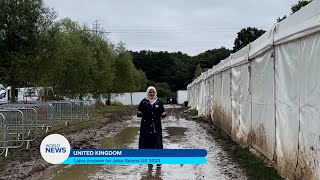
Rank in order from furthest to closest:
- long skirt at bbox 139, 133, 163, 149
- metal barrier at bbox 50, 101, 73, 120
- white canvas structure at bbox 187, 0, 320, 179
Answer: metal barrier at bbox 50, 101, 73, 120 < long skirt at bbox 139, 133, 163, 149 < white canvas structure at bbox 187, 0, 320, 179

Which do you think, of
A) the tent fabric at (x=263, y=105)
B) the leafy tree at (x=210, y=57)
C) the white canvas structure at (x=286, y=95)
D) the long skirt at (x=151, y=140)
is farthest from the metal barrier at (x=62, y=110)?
the leafy tree at (x=210, y=57)

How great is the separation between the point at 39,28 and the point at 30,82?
289cm

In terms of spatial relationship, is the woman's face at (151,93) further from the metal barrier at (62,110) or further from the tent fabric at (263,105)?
the metal barrier at (62,110)

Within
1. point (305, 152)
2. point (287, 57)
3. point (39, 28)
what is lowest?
point (305, 152)

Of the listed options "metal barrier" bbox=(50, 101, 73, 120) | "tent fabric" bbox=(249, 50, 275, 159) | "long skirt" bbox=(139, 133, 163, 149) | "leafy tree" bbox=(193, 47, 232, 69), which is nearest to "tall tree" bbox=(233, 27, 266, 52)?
"leafy tree" bbox=(193, 47, 232, 69)

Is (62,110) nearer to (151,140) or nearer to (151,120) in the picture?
(151,140)

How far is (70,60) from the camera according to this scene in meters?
32.9

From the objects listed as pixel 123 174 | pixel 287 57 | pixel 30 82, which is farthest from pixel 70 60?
pixel 287 57

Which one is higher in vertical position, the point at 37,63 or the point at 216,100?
the point at 37,63

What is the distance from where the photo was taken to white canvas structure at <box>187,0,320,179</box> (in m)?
6.65

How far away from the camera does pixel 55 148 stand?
5855mm

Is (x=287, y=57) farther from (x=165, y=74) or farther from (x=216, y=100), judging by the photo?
(x=165, y=74)

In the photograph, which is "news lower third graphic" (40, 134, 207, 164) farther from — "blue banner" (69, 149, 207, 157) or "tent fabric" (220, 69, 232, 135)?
"tent fabric" (220, 69, 232, 135)

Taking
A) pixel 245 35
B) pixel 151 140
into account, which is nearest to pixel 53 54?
pixel 151 140
